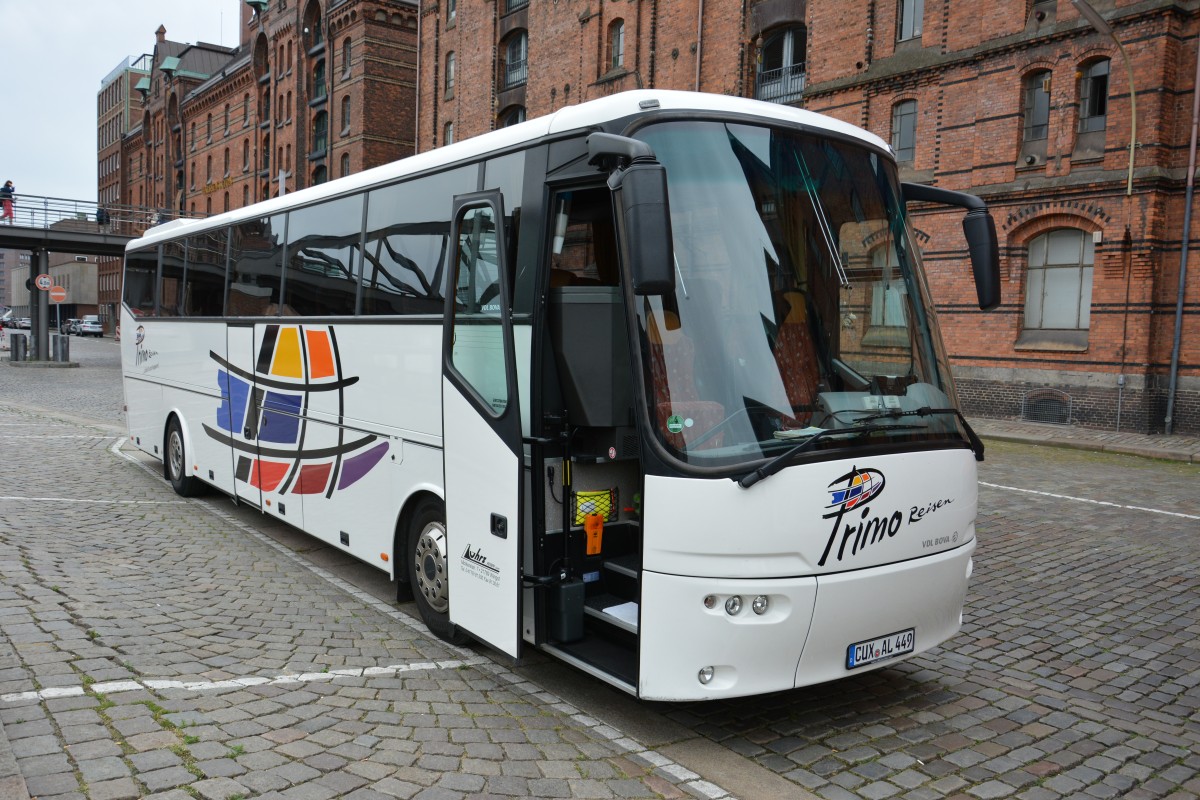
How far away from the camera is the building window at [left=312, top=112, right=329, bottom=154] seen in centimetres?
5225

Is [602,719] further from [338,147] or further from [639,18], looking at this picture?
[338,147]

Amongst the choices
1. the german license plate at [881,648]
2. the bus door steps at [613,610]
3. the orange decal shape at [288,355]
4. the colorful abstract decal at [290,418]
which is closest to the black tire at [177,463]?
the colorful abstract decal at [290,418]

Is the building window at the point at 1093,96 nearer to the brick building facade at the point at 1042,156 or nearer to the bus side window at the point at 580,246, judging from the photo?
the brick building facade at the point at 1042,156

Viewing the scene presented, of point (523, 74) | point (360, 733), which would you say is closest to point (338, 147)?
point (523, 74)

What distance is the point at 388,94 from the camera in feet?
159

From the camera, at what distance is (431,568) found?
627cm

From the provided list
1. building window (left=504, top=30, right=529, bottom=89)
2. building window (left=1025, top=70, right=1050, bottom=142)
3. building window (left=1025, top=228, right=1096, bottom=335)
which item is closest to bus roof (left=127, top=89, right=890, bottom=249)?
building window (left=1025, top=228, right=1096, bottom=335)

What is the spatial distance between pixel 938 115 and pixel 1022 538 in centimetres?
1636

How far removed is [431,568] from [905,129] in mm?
21399

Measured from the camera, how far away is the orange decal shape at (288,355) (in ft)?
27.3

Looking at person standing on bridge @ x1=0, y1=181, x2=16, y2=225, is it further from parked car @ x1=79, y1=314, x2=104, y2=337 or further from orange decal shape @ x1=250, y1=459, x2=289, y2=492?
parked car @ x1=79, y1=314, x2=104, y2=337

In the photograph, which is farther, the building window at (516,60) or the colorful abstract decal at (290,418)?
the building window at (516,60)

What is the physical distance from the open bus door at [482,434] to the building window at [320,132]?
4964 cm

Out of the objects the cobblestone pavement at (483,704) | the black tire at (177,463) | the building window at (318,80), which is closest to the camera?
the cobblestone pavement at (483,704)
